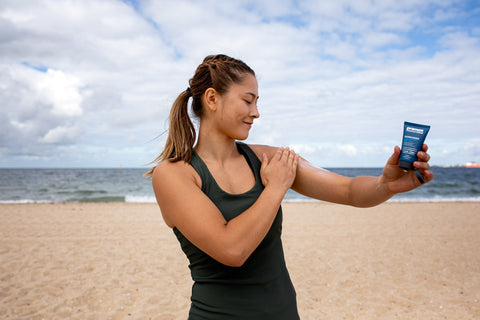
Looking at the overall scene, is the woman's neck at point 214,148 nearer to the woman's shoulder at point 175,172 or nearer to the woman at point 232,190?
the woman at point 232,190

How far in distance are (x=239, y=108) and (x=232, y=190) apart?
37cm

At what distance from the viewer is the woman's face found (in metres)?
1.61

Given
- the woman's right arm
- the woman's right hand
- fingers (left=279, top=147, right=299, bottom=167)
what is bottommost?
the woman's right arm

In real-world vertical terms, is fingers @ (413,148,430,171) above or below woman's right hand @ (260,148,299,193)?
above

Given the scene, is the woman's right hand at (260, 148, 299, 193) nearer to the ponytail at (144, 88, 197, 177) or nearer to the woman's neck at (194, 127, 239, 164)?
the woman's neck at (194, 127, 239, 164)

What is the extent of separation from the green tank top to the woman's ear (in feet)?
0.90

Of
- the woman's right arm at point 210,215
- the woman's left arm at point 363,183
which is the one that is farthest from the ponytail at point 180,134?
the woman's left arm at point 363,183

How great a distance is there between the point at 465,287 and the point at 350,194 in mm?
6028

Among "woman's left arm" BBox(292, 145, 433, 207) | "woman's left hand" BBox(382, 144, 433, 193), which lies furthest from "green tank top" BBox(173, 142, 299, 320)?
"woman's left hand" BBox(382, 144, 433, 193)

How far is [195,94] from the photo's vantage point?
1.80 m

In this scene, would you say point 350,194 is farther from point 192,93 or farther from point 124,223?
point 124,223

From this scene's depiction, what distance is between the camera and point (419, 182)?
1.46 meters

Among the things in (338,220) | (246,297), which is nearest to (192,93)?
(246,297)

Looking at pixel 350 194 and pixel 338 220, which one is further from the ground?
pixel 350 194
